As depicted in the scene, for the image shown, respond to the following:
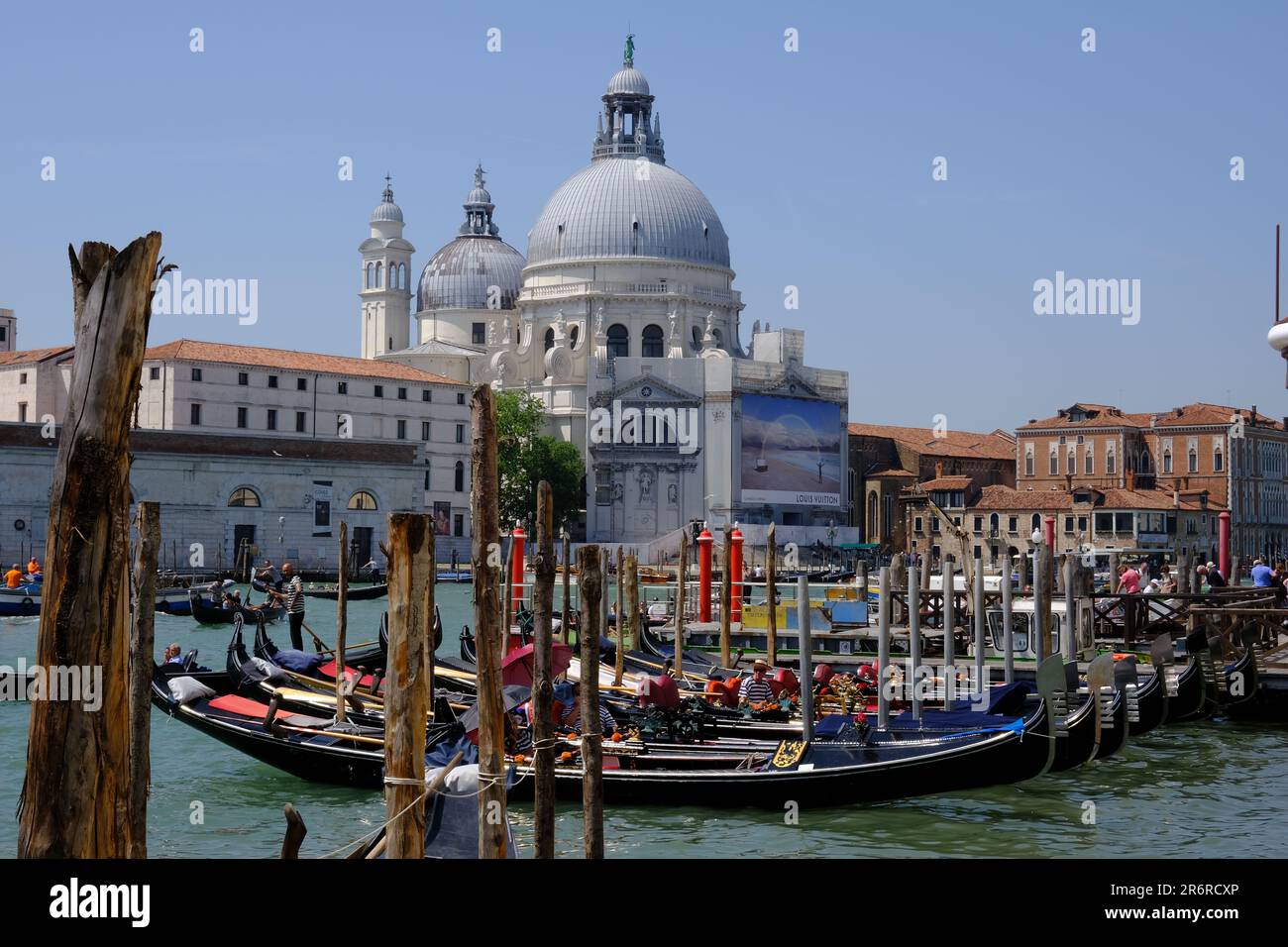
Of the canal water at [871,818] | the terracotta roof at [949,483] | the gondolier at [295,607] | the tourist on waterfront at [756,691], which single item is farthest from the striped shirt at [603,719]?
the terracotta roof at [949,483]

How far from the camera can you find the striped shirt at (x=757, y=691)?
43.8 feet

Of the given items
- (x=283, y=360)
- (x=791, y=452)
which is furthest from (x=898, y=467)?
(x=283, y=360)

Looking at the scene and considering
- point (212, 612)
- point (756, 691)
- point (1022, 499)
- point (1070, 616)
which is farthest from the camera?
point (1022, 499)

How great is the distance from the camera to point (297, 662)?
15.2 metres

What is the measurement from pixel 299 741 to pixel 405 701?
550 centimetres

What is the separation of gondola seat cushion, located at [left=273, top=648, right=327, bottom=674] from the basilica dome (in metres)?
52.5

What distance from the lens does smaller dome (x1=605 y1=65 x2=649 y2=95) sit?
218ft

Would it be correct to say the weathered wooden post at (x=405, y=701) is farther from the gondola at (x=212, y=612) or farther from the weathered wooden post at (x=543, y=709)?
the gondola at (x=212, y=612)

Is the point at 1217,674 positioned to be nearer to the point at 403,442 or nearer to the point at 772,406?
the point at 403,442

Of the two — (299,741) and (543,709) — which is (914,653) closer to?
(299,741)

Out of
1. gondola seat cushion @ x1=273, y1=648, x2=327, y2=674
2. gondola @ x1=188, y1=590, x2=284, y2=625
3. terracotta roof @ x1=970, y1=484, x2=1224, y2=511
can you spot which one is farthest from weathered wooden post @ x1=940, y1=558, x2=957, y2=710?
terracotta roof @ x1=970, y1=484, x2=1224, y2=511

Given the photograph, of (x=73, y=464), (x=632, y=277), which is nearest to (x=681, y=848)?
(x=73, y=464)
